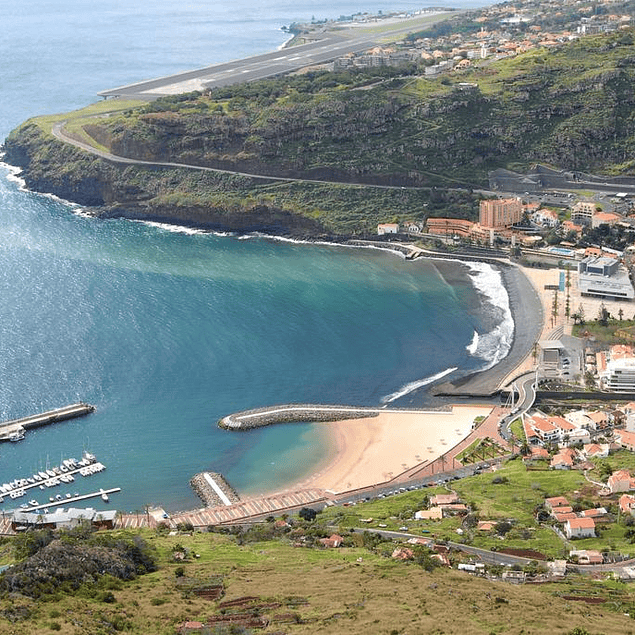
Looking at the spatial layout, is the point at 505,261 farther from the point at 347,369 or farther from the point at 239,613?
the point at 239,613

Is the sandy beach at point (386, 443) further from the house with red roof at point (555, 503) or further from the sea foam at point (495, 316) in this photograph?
the house with red roof at point (555, 503)

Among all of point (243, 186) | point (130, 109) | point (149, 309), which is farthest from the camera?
point (130, 109)

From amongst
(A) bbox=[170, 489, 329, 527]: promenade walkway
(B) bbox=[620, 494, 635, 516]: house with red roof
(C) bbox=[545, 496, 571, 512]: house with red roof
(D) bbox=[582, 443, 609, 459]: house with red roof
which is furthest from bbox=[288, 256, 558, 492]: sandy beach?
(B) bbox=[620, 494, 635, 516]: house with red roof

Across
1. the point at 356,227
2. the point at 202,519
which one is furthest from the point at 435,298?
the point at 202,519

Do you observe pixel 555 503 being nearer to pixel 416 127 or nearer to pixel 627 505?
pixel 627 505

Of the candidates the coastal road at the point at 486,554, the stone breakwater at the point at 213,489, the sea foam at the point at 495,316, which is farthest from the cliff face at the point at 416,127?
the coastal road at the point at 486,554

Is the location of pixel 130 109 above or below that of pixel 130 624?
above

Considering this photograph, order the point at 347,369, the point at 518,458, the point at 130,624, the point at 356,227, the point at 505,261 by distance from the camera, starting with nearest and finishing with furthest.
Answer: the point at 130,624 → the point at 518,458 → the point at 347,369 → the point at 505,261 → the point at 356,227
